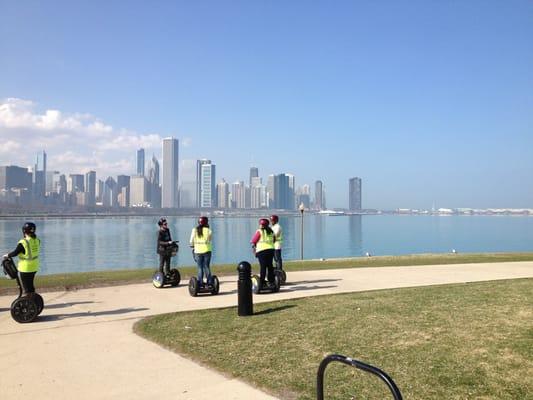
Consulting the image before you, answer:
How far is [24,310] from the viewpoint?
895cm

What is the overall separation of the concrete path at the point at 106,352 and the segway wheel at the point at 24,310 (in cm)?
15

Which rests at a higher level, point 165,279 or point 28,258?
point 28,258

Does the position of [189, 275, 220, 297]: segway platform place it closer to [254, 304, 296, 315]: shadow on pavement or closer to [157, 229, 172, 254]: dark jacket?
[157, 229, 172, 254]: dark jacket

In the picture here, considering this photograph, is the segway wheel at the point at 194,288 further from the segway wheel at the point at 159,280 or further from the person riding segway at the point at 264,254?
the segway wheel at the point at 159,280

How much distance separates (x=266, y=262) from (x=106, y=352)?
545 cm

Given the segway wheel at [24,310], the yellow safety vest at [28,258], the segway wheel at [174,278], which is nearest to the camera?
the segway wheel at [24,310]

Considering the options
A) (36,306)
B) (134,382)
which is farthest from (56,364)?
(36,306)

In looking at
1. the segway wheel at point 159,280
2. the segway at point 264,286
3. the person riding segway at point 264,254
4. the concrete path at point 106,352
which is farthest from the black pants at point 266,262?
the segway wheel at point 159,280

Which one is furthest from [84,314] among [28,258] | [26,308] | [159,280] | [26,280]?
[159,280]

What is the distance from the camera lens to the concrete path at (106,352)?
17.6 ft

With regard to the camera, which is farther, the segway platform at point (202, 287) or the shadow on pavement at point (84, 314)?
the segway platform at point (202, 287)

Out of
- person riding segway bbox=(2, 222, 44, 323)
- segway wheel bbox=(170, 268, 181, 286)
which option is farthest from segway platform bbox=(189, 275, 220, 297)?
person riding segway bbox=(2, 222, 44, 323)

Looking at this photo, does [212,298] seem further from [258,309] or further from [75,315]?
[75,315]

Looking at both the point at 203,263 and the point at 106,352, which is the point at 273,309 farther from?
the point at 106,352
